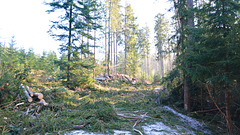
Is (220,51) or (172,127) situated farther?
(172,127)

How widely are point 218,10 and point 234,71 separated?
1.87 m

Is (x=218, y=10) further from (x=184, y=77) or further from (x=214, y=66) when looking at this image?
(x=184, y=77)

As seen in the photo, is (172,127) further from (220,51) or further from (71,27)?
(71,27)

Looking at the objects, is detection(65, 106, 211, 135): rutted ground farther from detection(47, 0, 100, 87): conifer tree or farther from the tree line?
detection(47, 0, 100, 87): conifer tree

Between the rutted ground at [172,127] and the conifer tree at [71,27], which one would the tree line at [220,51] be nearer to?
the rutted ground at [172,127]

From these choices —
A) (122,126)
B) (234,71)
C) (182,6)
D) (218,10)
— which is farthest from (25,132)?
(182,6)

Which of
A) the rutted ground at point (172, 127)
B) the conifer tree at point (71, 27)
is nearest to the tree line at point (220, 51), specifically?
the rutted ground at point (172, 127)

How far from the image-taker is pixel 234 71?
12.8ft

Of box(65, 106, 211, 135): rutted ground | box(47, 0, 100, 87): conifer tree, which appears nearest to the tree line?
box(65, 106, 211, 135): rutted ground

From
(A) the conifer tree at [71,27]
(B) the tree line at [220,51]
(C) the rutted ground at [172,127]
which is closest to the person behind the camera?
(B) the tree line at [220,51]

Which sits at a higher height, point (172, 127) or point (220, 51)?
point (220, 51)

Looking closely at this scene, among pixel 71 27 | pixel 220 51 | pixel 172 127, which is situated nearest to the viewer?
pixel 220 51

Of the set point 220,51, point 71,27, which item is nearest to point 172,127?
point 220,51

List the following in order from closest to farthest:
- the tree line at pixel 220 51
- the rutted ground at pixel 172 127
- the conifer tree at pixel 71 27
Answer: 1. the tree line at pixel 220 51
2. the rutted ground at pixel 172 127
3. the conifer tree at pixel 71 27
